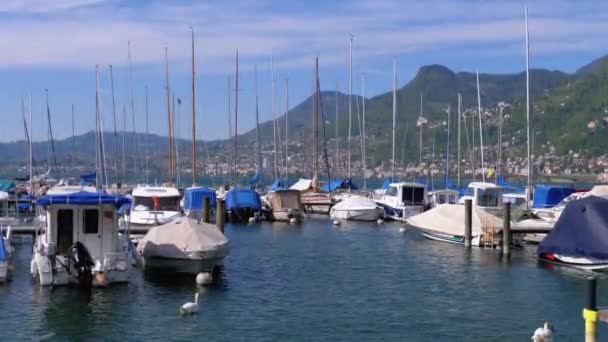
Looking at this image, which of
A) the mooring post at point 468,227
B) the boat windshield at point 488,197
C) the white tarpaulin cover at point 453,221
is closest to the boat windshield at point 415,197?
the boat windshield at point 488,197

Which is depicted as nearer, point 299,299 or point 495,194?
point 299,299

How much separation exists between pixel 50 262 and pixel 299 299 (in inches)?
355

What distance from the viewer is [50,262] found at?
3212 cm

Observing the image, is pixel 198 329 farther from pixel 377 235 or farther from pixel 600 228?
pixel 377 235

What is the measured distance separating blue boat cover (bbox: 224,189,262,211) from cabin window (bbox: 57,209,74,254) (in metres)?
34.6

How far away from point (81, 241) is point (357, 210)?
37135 mm

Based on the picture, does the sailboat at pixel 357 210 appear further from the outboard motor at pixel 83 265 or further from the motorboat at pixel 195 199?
the outboard motor at pixel 83 265

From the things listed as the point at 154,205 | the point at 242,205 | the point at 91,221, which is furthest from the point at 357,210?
the point at 91,221

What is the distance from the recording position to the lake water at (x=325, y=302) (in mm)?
26969

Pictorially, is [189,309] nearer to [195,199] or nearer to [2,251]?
[2,251]

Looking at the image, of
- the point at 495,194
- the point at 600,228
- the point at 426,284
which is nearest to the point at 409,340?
the point at 426,284

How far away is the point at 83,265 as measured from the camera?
31.9m

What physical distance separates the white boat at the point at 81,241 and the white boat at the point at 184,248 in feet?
6.51

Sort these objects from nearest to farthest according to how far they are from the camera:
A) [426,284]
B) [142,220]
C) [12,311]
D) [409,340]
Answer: [409,340] < [12,311] < [426,284] < [142,220]
